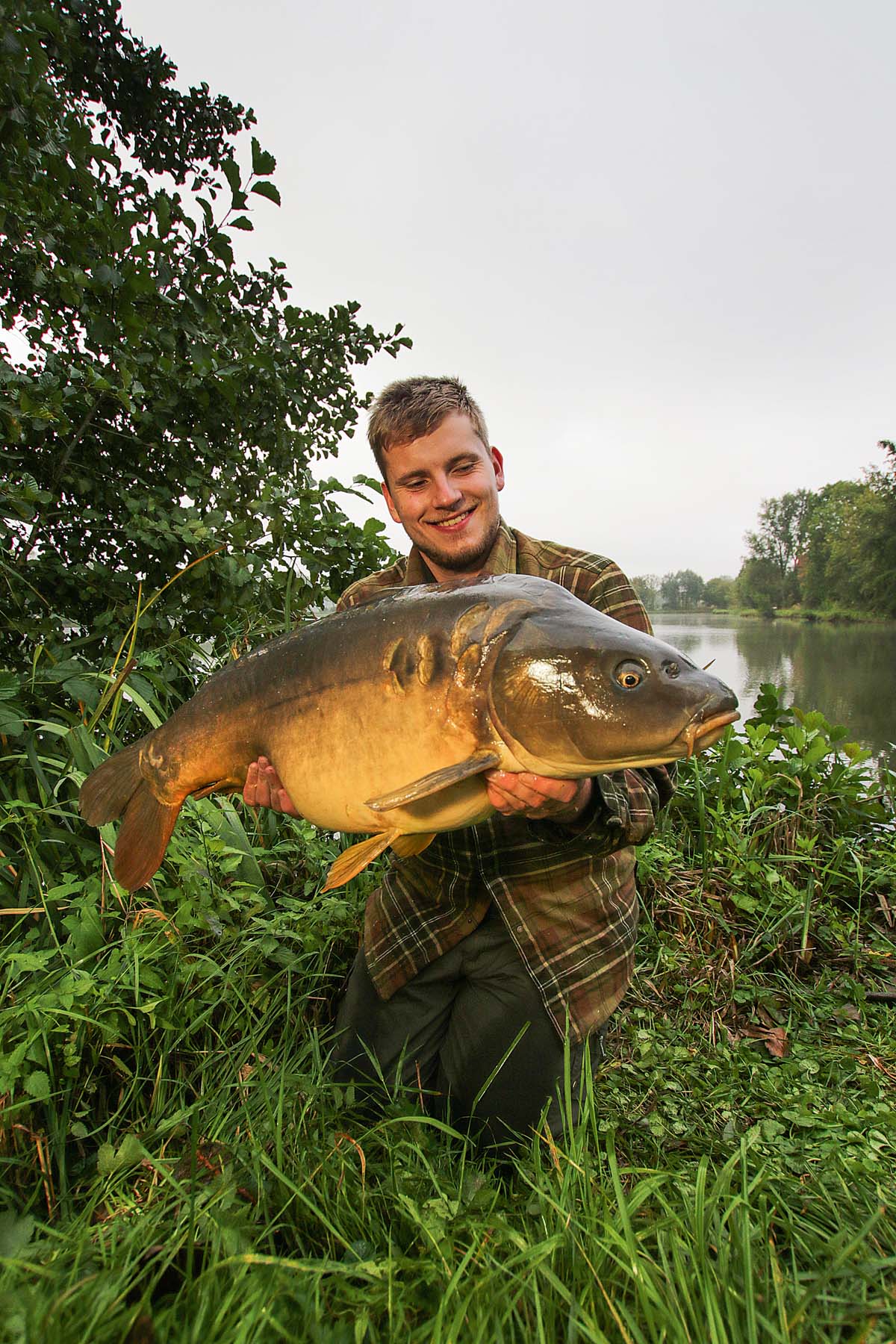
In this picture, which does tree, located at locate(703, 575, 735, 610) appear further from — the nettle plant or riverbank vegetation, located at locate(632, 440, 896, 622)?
the nettle plant

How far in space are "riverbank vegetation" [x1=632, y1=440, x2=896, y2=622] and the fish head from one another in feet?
91.2

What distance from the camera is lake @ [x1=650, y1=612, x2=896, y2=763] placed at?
9633 mm

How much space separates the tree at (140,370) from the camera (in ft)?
7.05

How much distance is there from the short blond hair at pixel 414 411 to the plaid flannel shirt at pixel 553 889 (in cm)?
42

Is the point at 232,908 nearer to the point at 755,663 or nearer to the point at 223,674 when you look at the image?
the point at 223,674

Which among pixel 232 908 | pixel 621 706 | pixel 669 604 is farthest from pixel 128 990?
pixel 669 604

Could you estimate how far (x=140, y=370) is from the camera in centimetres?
267

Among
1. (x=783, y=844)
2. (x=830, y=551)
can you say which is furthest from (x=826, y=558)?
(x=783, y=844)

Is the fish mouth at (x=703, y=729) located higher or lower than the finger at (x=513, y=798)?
higher

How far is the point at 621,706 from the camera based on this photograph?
1.32 m

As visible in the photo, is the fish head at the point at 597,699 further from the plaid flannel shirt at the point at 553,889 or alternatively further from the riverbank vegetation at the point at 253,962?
the riverbank vegetation at the point at 253,962

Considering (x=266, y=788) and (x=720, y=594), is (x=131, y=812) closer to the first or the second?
(x=266, y=788)

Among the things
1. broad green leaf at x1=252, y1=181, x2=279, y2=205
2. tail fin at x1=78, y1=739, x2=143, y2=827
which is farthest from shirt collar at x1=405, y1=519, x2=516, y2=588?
broad green leaf at x1=252, y1=181, x2=279, y2=205

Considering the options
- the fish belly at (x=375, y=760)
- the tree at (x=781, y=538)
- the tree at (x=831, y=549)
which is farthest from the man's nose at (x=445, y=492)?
the tree at (x=781, y=538)
